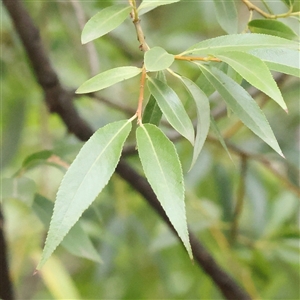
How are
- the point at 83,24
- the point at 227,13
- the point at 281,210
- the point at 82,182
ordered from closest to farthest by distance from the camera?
the point at 82,182 < the point at 227,13 < the point at 83,24 < the point at 281,210

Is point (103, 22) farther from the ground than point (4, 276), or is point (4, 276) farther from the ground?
point (103, 22)

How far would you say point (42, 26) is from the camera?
0.75 m

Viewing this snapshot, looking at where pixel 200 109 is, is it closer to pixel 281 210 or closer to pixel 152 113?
pixel 152 113

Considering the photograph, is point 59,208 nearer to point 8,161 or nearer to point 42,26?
point 8,161

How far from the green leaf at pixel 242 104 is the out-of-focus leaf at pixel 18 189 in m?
0.19

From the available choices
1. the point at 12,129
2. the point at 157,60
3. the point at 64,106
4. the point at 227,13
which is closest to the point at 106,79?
the point at 157,60

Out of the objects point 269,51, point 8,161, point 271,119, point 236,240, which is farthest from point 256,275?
point 269,51

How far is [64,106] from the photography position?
1.80ft

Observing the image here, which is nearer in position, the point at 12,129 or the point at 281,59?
the point at 281,59

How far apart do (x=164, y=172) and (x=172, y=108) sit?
4cm

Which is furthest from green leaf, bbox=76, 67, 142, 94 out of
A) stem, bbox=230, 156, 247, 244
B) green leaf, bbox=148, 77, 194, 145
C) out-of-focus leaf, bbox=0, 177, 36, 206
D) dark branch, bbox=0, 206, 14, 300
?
stem, bbox=230, 156, 247, 244

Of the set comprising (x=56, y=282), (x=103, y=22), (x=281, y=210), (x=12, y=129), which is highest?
(x=103, y=22)

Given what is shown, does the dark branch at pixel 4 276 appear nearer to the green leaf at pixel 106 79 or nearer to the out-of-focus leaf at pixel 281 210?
the green leaf at pixel 106 79

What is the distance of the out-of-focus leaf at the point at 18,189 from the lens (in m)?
0.40
